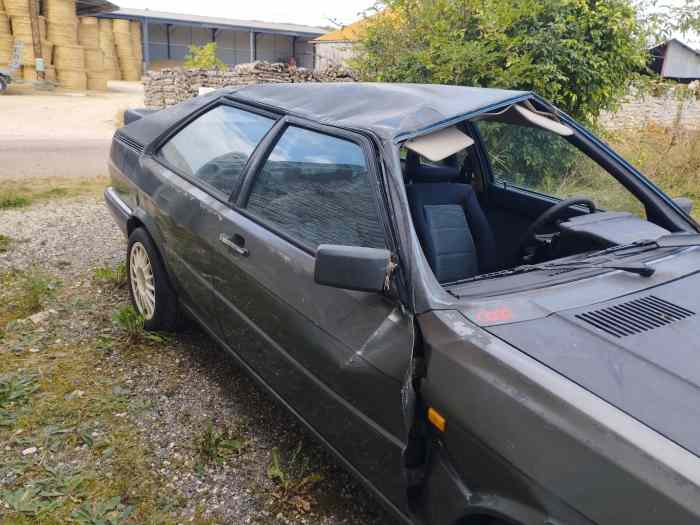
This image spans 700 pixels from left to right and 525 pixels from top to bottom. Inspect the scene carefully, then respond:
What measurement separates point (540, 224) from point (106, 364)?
2461 millimetres

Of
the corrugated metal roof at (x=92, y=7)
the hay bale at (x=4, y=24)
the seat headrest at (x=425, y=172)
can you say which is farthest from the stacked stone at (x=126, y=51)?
the seat headrest at (x=425, y=172)

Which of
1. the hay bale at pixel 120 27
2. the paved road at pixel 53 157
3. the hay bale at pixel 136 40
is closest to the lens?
the paved road at pixel 53 157

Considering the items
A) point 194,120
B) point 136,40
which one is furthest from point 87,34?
point 194,120

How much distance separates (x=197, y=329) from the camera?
3701mm

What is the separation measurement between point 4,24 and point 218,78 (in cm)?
1298

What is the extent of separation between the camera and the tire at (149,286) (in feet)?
10.9

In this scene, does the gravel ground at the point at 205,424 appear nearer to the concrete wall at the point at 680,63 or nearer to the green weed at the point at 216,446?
the green weed at the point at 216,446

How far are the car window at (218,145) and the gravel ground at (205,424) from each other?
1.09m

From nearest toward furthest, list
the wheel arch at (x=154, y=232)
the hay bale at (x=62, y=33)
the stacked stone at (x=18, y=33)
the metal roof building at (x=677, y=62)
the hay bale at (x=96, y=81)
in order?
the wheel arch at (x=154, y=232), the stacked stone at (x=18, y=33), the hay bale at (x=62, y=33), the hay bale at (x=96, y=81), the metal roof building at (x=677, y=62)

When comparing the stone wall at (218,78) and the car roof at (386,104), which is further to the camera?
the stone wall at (218,78)

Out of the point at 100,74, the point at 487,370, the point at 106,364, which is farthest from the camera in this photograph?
the point at 100,74

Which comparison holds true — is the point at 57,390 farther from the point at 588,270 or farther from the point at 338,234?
the point at 588,270

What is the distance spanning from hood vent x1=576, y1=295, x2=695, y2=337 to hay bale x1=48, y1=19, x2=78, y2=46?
2808 cm

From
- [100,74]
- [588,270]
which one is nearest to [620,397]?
[588,270]
